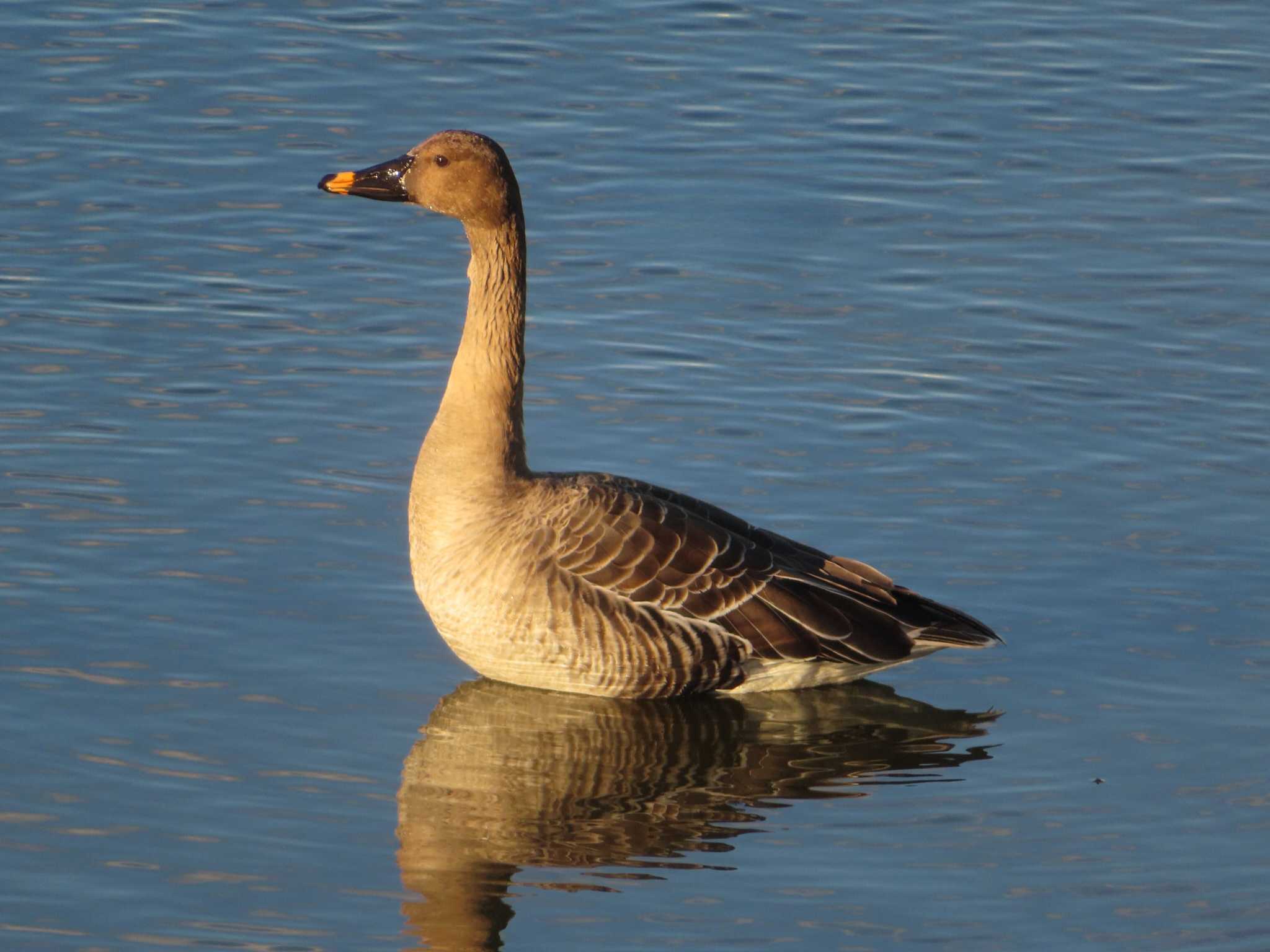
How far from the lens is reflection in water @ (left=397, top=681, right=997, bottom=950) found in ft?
28.1

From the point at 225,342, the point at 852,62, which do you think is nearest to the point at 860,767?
the point at 225,342

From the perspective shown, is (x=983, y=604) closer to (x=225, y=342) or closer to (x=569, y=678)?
(x=569, y=678)

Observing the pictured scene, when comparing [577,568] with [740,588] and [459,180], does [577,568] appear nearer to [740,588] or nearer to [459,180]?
[740,588]

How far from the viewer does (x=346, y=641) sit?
10.4 m

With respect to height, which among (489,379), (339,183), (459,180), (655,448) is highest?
(459,180)

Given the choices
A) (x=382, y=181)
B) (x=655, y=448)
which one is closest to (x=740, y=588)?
(x=655, y=448)

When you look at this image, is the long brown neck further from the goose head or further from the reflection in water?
the reflection in water

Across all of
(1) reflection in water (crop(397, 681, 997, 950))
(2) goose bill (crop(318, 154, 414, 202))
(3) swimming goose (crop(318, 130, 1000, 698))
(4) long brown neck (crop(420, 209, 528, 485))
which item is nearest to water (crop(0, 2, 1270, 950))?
(1) reflection in water (crop(397, 681, 997, 950))

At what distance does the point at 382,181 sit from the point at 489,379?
4.25 ft

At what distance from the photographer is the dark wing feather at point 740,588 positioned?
1018cm

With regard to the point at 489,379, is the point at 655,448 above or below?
below

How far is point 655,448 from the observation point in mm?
12500

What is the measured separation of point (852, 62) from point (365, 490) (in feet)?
29.6

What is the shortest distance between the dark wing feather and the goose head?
Answer: 1491 millimetres
